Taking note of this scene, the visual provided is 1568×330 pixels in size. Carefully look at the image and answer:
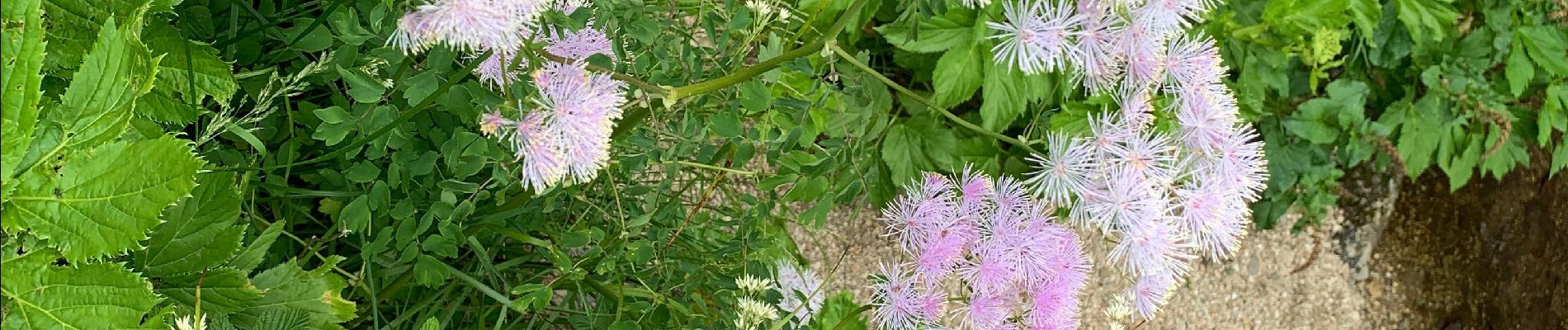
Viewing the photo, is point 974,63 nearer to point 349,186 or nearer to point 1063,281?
point 1063,281

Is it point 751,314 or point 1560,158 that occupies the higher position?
point 751,314

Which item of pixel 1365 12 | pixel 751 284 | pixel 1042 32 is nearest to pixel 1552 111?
pixel 1365 12

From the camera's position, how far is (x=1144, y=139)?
871mm

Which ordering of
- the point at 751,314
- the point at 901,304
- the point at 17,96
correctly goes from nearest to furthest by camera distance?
1. the point at 17,96
2. the point at 751,314
3. the point at 901,304

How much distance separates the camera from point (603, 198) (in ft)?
2.91

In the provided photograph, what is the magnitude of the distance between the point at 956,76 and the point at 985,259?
16.8 inches

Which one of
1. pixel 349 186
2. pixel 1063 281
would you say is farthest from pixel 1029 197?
pixel 349 186

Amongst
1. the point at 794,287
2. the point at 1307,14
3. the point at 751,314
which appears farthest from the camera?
the point at 1307,14

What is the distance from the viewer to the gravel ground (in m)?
1.93

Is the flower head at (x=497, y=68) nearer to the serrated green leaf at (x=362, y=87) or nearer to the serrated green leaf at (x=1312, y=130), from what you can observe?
the serrated green leaf at (x=362, y=87)

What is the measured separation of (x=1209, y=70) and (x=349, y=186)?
0.71 meters

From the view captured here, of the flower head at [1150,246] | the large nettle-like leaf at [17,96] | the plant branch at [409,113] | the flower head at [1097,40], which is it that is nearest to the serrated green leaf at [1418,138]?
the flower head at [1150,246]

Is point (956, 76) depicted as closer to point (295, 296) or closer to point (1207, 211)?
point (1207, 211)

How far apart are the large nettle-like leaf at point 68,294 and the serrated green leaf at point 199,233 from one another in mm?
137
